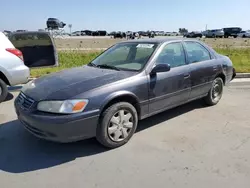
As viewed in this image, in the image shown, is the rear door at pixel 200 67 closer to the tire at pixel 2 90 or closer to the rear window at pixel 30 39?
the tire at pixel 2 90

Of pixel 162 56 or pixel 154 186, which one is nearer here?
pixel 154 186

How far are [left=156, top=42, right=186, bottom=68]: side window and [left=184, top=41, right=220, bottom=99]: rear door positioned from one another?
17cm

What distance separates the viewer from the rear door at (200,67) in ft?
15.6

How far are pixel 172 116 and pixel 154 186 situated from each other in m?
2.27

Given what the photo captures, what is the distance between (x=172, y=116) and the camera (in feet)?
16.0

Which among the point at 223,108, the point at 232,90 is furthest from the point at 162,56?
the point at 232,90

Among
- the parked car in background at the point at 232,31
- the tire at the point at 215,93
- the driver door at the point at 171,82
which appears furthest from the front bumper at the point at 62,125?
the parked car in background at the point at 232,31

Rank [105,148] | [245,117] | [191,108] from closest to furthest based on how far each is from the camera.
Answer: [105,148] → [245,117] → [191,108]

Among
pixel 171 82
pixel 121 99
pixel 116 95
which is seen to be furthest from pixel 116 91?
pixel 171 82

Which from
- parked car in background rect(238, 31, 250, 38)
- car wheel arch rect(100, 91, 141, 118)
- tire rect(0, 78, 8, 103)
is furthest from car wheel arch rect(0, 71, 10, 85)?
parked car in background rect(238, 31, 250, 38)

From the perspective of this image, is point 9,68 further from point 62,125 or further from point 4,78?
point 62,125

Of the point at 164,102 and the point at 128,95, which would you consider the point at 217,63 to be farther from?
the point at 128,95

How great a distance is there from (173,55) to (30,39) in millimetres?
5364

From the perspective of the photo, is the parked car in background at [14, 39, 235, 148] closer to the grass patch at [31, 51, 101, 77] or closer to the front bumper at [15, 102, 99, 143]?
the front bumper at [15, 102, 99, 143]
